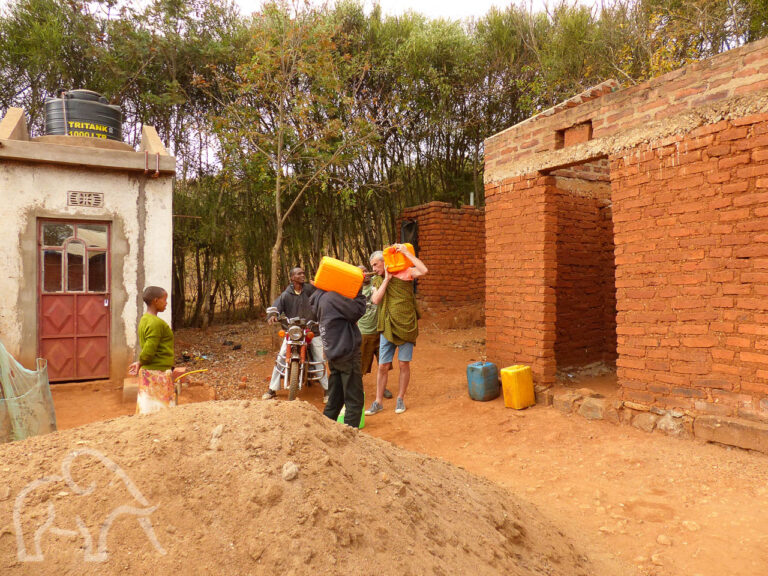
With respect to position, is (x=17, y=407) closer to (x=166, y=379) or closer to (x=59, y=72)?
(x=166, y=379)

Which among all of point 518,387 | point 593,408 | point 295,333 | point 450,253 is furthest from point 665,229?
point 450,253

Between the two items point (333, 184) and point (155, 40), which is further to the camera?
point (333, 184)

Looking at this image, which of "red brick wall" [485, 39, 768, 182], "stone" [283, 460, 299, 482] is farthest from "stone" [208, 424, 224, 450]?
"red brick wall" [485, 39, 768, 182]

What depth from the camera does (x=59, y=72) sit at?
9227mm

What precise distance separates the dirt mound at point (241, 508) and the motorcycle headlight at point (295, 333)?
2.73 metres

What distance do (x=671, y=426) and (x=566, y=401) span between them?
3.20 feet

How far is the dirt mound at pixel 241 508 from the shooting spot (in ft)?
5.26

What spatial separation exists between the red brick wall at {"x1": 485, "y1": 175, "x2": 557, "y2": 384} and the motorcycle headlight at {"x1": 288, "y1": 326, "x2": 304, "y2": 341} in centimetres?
220

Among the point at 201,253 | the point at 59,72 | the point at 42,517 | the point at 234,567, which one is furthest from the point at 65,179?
the point at 234,567

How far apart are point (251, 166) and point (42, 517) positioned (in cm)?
837

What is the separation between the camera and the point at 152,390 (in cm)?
371

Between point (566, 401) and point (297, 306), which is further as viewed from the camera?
point (297, 306)

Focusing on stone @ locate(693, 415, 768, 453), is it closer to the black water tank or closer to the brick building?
the brick building

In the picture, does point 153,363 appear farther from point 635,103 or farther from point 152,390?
point 635,103
